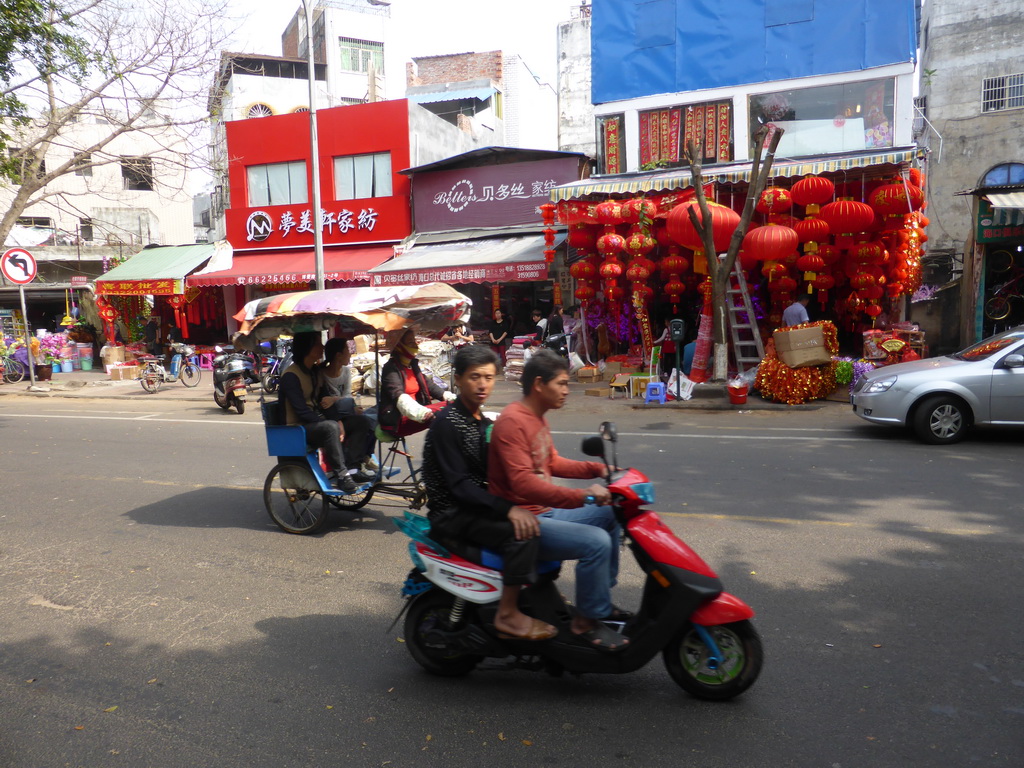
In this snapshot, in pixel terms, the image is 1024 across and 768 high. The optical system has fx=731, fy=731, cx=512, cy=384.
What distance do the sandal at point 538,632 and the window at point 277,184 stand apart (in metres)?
21.7

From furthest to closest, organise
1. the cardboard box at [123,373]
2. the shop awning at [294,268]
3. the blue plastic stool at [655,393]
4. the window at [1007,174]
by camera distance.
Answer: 1. the shop awning at [294,268]
2. the cardboard box at [123,373]
3. the window at [1007,174]
4. the blue plastic stool at [655,393]

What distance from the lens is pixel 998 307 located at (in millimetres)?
15695

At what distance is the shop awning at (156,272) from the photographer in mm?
21875

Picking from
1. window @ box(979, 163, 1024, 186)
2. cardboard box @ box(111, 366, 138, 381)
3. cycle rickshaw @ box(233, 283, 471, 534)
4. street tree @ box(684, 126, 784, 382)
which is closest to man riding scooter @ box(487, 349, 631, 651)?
cycle rickshaw @ box(233, 283, 471, 534)

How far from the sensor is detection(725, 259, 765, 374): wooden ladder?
13.9 m

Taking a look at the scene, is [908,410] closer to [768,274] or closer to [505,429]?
[768,274]

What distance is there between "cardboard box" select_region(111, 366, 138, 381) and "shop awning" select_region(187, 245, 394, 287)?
3.16 m

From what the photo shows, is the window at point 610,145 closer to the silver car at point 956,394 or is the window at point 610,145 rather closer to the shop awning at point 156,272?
the silver car at point 956,394

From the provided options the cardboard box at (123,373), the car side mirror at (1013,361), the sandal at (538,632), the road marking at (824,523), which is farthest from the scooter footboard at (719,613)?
the cardboard box at (123,373)

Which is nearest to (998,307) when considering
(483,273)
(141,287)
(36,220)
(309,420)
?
(483,273)

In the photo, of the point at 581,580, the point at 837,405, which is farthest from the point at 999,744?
the point at 837,405

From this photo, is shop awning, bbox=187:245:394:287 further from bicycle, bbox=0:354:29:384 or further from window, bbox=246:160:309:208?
bicycle, bbox=0:354:29:384

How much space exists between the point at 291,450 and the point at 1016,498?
6.02 meters

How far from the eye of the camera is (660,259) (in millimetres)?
14961
